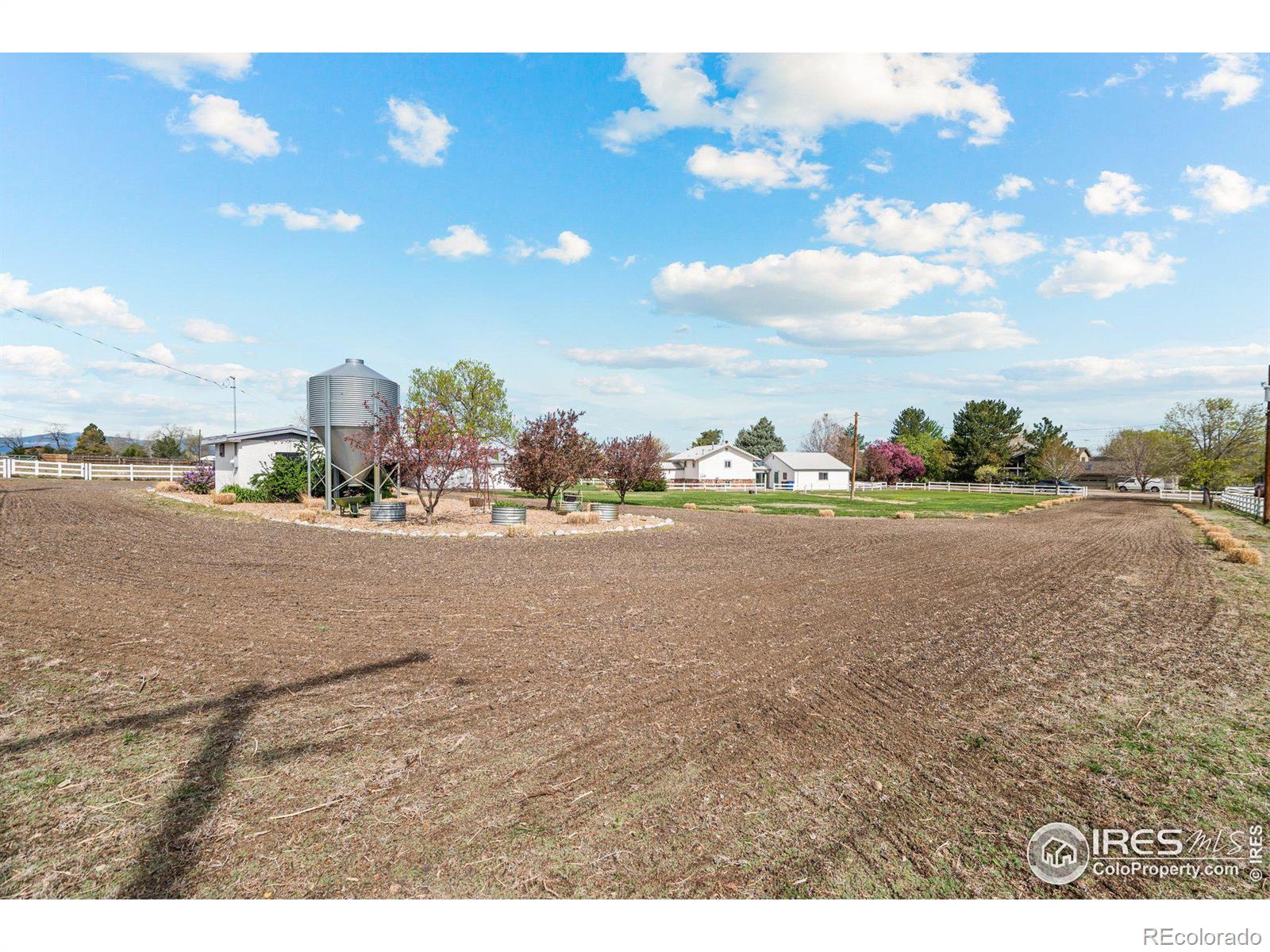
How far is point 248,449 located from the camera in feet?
87.6

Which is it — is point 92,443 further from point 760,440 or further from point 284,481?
point 760,440

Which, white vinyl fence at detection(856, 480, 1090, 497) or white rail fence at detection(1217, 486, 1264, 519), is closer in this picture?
white rail fence at detection(1217, 486, 1264, 519)

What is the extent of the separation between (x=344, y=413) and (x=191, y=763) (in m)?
20.8

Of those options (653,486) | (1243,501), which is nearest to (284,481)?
(653,486)

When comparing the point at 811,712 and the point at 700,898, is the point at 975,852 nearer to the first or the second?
the point at 700,898

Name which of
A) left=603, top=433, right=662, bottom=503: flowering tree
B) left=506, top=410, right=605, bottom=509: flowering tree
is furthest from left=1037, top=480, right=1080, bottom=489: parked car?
left=506, top=410, right=605, bottom=509: flowering tree

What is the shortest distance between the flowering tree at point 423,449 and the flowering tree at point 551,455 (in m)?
1.81

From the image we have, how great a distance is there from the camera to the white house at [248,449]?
87.4ft

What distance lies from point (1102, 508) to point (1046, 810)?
4353 centimetres

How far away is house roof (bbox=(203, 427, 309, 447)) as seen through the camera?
86.6ft

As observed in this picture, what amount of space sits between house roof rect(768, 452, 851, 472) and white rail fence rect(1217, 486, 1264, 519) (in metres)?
31.9

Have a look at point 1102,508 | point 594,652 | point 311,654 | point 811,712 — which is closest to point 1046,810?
point 811,712

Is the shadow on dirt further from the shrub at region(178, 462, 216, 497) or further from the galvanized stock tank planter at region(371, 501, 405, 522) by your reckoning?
the shrub at region(178, 462, 216, 497)
